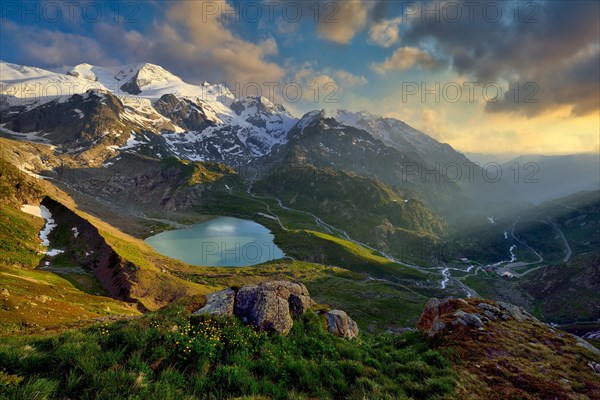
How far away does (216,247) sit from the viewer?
163 metres

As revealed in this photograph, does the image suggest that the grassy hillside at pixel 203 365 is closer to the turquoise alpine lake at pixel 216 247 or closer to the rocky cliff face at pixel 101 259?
the rocky cliff face at pixel 101 259

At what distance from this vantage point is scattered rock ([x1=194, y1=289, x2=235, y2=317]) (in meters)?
14.9

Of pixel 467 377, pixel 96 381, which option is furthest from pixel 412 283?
pixel 96 381

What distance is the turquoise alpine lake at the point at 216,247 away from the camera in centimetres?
14125

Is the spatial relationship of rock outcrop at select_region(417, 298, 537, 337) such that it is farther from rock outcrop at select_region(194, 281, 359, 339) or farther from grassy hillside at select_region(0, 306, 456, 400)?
rock outcrop at select_region(194, 281, 359, 339)

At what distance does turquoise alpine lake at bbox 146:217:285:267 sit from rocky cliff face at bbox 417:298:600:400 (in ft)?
415

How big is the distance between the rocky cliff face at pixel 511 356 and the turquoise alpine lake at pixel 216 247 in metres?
126

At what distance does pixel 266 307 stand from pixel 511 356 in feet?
47.5

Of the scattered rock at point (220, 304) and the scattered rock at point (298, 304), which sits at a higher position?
the scattered rock at point (220, 304)

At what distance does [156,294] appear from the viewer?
62312 mm

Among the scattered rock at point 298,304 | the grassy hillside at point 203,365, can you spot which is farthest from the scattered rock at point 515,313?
the scattered rock at point 298,304

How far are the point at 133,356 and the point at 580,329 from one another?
549ft

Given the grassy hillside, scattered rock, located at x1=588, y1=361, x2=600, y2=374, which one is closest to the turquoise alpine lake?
the grassy hillside

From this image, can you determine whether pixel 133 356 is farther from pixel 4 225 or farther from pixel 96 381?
pixel 4 225
